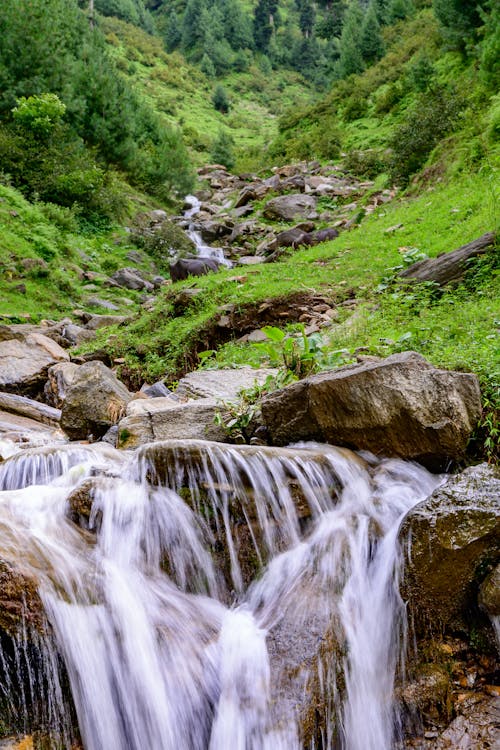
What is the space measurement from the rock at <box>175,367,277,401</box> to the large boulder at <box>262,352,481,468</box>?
5.48 feet

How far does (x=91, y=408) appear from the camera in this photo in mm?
6512

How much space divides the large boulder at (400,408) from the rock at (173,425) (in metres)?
1.15

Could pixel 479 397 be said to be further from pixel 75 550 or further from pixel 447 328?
pixel 75 550

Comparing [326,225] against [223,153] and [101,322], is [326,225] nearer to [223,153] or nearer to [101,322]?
[101,322]

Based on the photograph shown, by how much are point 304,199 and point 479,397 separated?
61.7 ft

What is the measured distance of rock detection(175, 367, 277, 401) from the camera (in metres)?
6.14

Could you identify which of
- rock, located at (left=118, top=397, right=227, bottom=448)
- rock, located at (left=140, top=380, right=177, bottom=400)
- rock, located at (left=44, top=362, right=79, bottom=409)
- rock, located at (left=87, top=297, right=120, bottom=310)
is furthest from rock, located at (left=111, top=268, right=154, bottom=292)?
rock, located at (left=118, top=397, right=227, bottom=448)

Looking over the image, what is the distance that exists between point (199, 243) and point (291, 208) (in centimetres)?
399

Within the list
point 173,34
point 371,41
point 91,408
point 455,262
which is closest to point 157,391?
point 91,408

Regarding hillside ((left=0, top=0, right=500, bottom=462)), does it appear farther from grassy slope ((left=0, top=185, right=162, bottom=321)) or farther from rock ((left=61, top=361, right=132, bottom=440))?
rock ((left=61, top=361, right=132, bottom=440))

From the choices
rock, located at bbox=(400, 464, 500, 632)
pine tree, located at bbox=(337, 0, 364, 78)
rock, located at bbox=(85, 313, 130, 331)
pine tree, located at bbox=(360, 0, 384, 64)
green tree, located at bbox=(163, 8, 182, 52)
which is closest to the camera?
rock, located at bbox=(400, 464, 500, 632)

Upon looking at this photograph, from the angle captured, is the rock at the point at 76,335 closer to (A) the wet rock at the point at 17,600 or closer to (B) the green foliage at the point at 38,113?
(A) the wet rock at the point at 17,600

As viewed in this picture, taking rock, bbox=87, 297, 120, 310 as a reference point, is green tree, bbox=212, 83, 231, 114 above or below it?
above

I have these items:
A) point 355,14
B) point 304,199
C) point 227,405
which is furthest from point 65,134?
point 355,14
